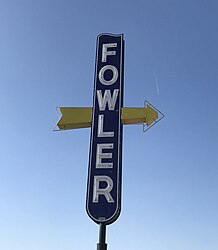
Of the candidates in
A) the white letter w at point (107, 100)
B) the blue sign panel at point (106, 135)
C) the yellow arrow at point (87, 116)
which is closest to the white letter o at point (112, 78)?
the blue sign panel at point (106, 135)

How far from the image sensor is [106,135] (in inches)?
457

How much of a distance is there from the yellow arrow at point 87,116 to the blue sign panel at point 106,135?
0.77 feet

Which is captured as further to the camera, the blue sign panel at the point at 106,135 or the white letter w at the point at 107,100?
the white letter w at the point at 107,100

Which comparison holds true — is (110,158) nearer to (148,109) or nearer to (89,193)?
(89,193)

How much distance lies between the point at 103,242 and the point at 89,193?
139 cm

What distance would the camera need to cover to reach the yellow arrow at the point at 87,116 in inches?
470

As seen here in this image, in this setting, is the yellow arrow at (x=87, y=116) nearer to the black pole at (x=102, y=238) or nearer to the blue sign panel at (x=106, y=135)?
the blue sign panel at (x=106, y=135)

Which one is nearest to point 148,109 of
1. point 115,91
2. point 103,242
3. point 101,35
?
point 115,91

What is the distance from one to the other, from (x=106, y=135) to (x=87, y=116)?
3.25ft

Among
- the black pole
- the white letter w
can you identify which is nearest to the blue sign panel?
the white letter w

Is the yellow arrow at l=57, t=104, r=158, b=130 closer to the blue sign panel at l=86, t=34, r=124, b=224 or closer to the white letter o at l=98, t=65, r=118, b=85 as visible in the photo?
the blue sign panel at l=86, t=34, r=124, b=224

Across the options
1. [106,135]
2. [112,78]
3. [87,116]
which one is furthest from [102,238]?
[112,78]

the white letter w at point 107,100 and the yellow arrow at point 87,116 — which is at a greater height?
the white letter w at point 107,100

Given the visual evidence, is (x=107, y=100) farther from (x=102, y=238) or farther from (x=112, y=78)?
(x=102, y=238)
